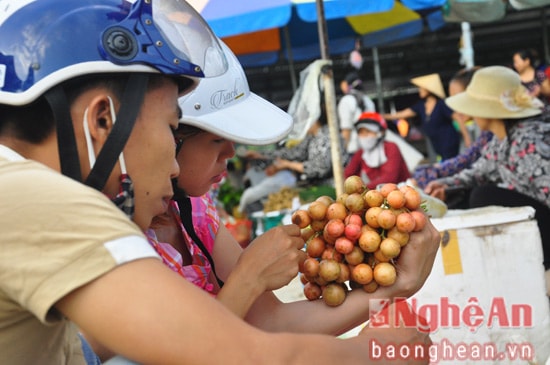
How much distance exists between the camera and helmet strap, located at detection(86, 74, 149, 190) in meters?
1.15

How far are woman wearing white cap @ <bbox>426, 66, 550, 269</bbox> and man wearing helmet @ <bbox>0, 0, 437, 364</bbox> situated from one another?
116 inches

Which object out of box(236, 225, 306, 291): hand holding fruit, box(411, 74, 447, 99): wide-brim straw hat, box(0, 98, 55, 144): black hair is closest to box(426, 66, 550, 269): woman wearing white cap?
box(236, 225, 306, 291): hand holding fruit

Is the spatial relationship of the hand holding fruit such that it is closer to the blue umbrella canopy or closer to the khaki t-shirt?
the khaki t-shirt

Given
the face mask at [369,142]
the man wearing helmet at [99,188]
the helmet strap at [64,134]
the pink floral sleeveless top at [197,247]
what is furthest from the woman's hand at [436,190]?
the helmet strap at [64,134]

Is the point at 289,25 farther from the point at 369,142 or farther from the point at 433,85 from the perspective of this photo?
the point at 369,142

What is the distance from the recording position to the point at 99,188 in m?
1.18

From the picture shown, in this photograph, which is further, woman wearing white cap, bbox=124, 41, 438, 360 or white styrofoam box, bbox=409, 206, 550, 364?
white styrofoam box, bbox=409, 206, 550, 364

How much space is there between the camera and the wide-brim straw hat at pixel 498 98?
13.0 feet

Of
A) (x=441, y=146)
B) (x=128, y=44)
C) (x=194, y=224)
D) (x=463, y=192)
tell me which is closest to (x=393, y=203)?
(x=194, y=224)

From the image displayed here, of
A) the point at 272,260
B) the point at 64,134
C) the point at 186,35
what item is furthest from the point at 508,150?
the point at 64,134

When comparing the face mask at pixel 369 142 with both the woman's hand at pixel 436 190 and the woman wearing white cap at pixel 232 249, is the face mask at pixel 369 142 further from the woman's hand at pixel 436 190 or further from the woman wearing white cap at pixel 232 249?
the woman wearing white cap at pixel 232 249

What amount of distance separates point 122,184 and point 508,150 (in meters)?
3.39

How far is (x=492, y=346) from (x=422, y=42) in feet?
34.0

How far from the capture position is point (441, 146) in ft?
25.0
